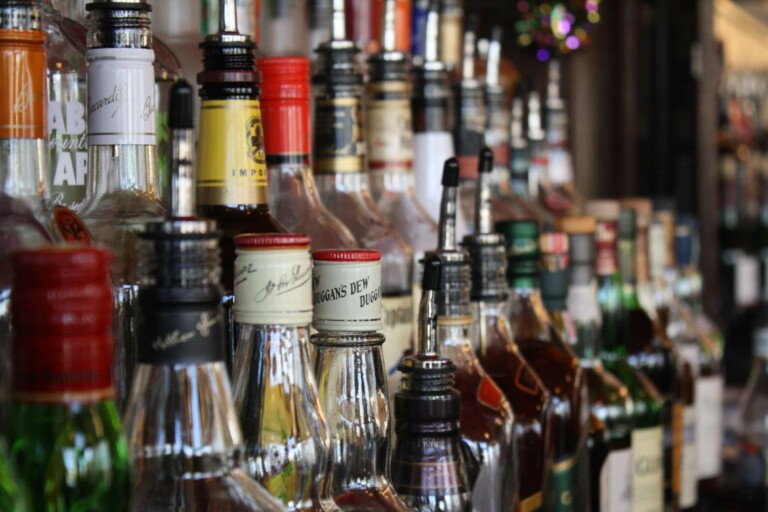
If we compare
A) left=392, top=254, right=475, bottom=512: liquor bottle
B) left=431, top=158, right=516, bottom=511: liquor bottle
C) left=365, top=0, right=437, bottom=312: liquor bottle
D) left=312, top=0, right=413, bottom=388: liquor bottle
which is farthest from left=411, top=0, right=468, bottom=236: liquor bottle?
Result: left=392, top=254, right=475, bottom=512: liquor bottle

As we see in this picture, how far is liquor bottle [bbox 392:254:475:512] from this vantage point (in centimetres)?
76

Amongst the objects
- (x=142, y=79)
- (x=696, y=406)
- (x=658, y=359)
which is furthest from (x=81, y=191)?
(x=696, y=406)

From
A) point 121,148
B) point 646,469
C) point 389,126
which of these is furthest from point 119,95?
point 646,469

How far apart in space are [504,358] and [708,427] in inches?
42.4

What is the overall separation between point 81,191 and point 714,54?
2.21 m

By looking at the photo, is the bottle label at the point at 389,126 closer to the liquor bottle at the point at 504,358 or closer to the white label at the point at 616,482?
the liquor bottle at the point at 504,358

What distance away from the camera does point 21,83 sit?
602mm

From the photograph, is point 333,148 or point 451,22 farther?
point 451,22

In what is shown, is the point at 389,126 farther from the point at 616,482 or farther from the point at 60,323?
the point at 60,323

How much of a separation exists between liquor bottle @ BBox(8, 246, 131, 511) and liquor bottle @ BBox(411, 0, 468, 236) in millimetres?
668

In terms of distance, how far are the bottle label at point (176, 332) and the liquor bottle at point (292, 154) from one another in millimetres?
299

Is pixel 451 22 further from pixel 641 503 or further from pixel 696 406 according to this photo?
pixel 696 406

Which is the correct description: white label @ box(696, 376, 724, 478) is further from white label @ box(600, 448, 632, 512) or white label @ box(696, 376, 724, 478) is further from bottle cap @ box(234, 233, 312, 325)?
bottle cap @ box(234, 233, 312, 325)

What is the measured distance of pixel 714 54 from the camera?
2.78 m
